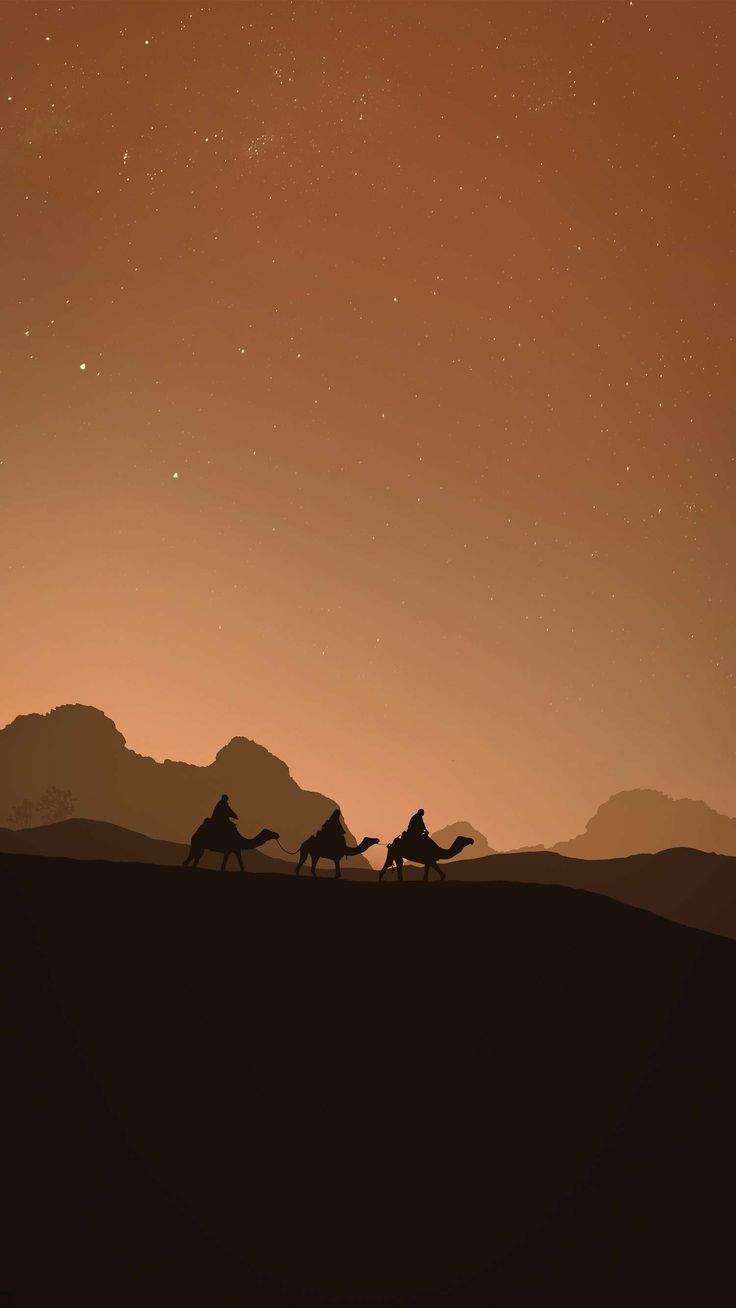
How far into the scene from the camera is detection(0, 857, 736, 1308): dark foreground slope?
13664mm

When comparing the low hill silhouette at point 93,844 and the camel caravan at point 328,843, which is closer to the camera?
the camel caravan at point 328,843

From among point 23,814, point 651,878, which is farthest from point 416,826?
point 23,814

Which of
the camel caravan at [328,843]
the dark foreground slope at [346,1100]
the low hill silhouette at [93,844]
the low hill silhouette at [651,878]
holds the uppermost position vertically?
the low hill silhouette at [651,878]

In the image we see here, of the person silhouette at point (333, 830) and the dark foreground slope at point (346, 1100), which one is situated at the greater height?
the person silhouette at point (333, 830)

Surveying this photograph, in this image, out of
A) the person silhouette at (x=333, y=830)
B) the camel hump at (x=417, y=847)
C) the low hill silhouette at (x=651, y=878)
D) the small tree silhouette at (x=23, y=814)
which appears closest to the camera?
the person silhouette at (x=333, y=830)

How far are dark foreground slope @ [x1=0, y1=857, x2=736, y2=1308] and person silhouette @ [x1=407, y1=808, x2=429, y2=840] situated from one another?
87.4 inches

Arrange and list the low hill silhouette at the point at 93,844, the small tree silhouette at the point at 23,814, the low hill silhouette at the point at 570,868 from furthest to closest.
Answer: the small tree silhouette at the point at 23,814 < the low hill silhouette at the point at 570,868 < the low hill silhouette at the point at 93,844

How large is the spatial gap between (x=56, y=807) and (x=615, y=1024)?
130879 mm

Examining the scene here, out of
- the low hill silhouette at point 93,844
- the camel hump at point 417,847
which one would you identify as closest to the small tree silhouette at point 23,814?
the low hill silhouette at point 93,844

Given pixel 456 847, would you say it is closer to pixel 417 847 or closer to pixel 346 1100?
pixel 417 847

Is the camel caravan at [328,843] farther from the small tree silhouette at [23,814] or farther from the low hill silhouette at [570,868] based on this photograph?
the small tree silhouette at [23,814]

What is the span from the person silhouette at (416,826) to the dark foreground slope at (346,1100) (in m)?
2.22

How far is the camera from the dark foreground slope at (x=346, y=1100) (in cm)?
1366

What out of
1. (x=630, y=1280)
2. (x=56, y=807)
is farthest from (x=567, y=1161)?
(x=56, y=807)
